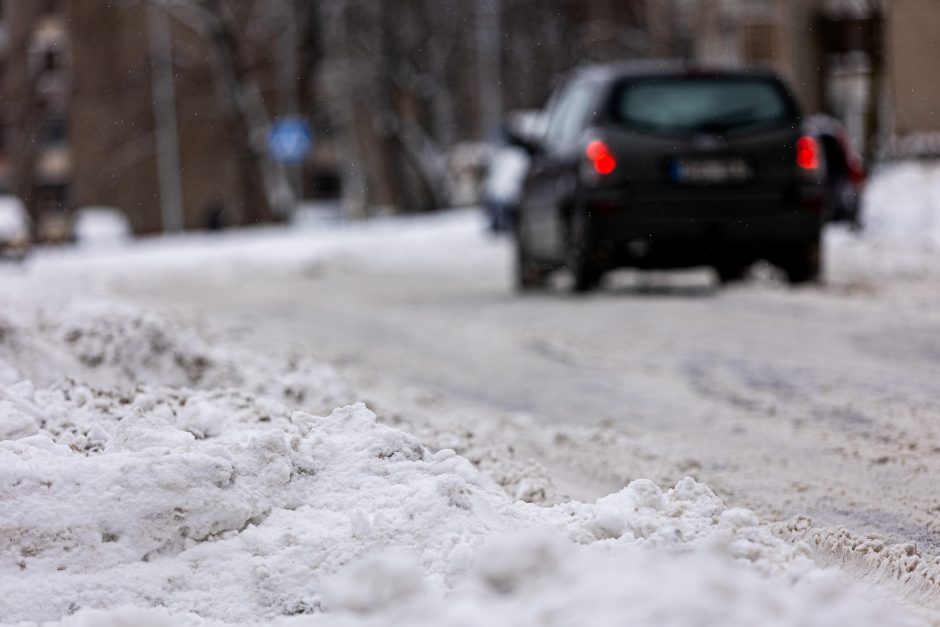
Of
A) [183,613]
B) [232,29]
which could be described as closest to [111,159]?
[232,29]

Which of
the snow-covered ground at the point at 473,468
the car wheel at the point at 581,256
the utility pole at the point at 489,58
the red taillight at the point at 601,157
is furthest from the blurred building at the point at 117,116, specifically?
the snow-covered ground at the point at 473,468

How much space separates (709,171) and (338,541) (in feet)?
25.6

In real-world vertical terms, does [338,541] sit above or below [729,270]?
above

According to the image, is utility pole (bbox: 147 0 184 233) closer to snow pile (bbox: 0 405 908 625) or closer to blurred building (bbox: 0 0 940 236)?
blurred building (bbox: 0 0 940 236)

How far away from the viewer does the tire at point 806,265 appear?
35.9ft

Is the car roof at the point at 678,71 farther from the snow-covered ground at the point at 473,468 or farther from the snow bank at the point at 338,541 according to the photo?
the snow bank at the point at 338,541

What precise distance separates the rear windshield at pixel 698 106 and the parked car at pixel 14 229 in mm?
16795

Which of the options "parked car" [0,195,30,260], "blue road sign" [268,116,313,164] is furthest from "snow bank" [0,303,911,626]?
"blue road sign" [268,116,313,164]

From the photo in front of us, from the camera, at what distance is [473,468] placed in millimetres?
3758

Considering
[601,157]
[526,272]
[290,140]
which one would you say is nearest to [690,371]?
[601,157]

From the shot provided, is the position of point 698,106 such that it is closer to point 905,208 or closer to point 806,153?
point 806,153

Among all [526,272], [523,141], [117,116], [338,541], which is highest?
[523,141]

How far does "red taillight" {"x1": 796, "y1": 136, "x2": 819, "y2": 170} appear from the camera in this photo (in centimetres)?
1087

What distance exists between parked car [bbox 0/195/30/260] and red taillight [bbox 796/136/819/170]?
1746 cm
